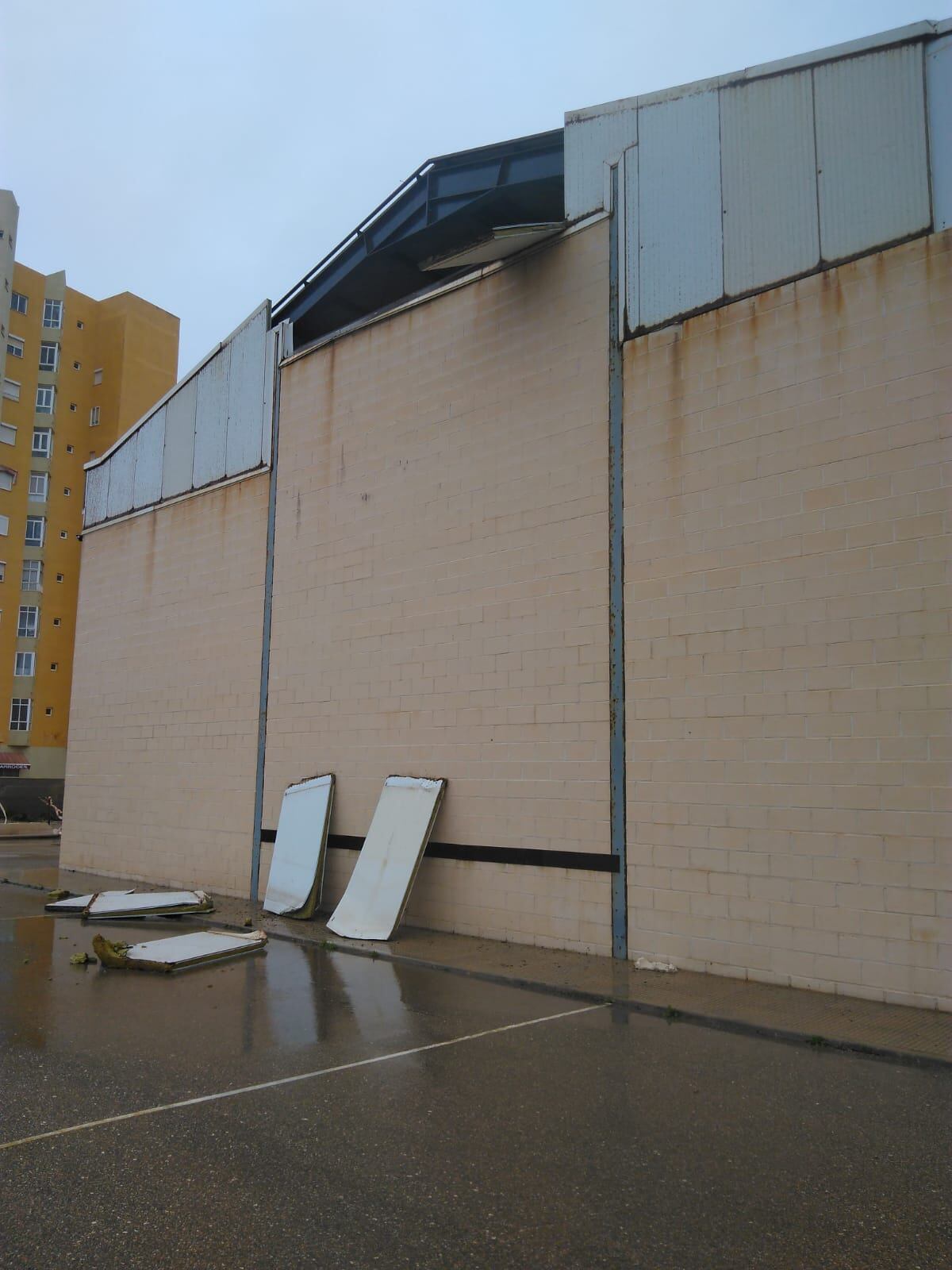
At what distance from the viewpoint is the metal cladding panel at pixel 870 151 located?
6.95 metres

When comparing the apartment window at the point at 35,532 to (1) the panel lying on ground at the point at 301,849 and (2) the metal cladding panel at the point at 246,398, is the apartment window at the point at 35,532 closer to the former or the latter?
(2) the metal cladding panel at the point at 246,398

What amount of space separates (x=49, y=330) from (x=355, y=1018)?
4581 cm

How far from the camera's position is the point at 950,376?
6.58 m

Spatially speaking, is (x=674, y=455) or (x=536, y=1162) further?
(x=674, y=455)

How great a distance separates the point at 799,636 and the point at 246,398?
908 cm

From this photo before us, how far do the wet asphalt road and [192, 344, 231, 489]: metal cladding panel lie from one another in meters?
8.76

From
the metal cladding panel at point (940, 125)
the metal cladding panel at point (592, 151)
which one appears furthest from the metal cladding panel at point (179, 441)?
the metal cladding panel at point (940, 125)

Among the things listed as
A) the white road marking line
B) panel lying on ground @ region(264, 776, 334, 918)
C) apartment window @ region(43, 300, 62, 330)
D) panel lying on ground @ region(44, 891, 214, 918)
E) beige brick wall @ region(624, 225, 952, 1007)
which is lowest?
panel lying on ground @ region(44, 891, 214, 918)

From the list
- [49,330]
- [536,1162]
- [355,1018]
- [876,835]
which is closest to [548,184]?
[876,835]

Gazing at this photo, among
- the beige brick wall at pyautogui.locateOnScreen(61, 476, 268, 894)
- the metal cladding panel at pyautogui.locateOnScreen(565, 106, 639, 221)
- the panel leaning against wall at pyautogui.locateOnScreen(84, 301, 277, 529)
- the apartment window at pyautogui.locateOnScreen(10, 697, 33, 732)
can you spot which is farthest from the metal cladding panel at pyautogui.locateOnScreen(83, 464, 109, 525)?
the apartment window at pyautogui.locateOnScreen(10, 697, 33, 732)

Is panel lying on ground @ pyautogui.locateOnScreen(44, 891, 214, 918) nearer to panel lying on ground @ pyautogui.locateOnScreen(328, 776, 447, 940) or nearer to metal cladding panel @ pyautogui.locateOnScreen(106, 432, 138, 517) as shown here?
panel lying on ground @ pyautogui.locateOnScreen(328, 776, 447, 940)

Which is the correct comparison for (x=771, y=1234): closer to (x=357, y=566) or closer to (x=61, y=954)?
(x=61, y=954)

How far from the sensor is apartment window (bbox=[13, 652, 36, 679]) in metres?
40.6

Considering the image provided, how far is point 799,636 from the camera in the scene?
712cm
